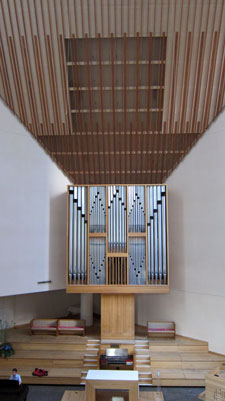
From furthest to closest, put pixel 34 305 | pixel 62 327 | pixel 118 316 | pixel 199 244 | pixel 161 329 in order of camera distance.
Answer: pixel 34 305 → pixel 62 327 → pixel 161 329 → pixel 199 244 → pixel 118 316

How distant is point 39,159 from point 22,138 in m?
0.73

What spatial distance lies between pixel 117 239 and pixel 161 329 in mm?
2639

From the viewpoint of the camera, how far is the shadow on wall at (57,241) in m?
9.64

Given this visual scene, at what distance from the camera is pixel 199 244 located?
9.43 meters

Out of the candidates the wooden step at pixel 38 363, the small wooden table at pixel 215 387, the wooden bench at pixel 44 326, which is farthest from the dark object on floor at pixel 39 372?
the small wooden table at pixel 215 387

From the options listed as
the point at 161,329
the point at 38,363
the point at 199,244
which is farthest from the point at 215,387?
the point at 38,363

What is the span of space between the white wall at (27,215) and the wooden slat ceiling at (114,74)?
2.25 ft

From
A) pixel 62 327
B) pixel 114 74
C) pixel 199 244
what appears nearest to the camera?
pixel 114 74

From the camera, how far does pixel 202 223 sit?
939 centimetres

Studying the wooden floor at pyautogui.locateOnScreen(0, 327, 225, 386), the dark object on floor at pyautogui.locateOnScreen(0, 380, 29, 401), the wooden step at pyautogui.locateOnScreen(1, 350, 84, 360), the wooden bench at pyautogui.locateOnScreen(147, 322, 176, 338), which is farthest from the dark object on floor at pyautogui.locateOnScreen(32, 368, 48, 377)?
the wooden bench at pyautogui.locateOnScreen(147, 322, 176, 338)

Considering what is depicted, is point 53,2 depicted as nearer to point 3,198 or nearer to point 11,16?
point 11,16

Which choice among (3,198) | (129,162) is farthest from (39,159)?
(129,162)

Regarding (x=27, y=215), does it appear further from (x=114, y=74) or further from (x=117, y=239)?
(x=114, y=74)

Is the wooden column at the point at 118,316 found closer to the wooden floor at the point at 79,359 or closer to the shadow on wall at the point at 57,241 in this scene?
the wooden floor at the point at 79,359
